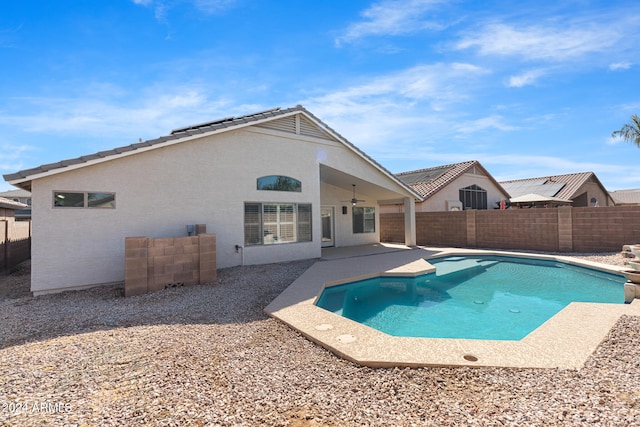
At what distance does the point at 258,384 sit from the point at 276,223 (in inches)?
354

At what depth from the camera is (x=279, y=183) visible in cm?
1233

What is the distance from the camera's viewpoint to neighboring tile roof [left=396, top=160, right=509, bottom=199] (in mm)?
22297

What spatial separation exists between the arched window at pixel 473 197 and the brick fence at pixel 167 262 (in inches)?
855

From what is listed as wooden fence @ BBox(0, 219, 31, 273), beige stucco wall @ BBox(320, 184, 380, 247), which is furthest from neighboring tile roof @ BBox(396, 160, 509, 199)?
wooden fence @ BBox(0, 219, 31, 273)

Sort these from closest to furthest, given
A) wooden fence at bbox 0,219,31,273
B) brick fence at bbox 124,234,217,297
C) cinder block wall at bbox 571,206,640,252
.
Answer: brick fence at bbox 124,234,217,297 < wooden fence at bbox 0,219,31,273 < cinder block wall at bbox 571,206,640,252

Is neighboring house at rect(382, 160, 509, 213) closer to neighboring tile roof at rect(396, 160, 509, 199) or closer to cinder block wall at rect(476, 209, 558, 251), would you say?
neighboring tile roof at rect(396, 160, 509, 199)

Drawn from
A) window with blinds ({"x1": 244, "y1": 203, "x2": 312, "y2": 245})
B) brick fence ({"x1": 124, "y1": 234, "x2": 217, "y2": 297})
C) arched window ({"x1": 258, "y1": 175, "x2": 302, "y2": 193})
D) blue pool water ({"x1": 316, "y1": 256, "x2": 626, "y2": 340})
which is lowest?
blue pool water ({"x1": 316, "y1": 256, "x2": 626, "y2": 340})

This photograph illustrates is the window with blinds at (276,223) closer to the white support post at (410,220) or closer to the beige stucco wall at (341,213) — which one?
the beige stucco wall at (341,213)

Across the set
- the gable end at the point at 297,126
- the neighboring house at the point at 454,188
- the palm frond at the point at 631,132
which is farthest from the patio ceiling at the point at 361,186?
the palm frond at the point at 631,132

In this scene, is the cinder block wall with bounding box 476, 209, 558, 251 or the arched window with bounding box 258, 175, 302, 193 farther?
the cinder block wall with bounding box 476, 209, 558, 251

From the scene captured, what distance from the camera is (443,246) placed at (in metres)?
18.8

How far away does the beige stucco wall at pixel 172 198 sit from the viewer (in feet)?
25.8

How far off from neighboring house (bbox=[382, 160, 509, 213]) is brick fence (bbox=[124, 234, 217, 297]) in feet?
53.9

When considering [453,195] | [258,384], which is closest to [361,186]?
[453,195]
